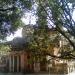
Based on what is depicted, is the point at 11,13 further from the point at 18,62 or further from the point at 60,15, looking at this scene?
the point at 18,62

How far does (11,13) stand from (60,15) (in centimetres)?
341

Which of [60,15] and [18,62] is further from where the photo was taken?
[18,62]

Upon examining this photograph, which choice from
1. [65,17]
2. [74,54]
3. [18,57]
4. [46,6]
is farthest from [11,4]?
[18,57]

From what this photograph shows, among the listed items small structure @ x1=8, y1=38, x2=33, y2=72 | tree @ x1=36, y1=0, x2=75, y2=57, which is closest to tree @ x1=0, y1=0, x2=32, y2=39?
tree @ x1=36, y1=0, x2=75, y2=57

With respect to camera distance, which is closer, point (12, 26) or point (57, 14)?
point (57, 14)

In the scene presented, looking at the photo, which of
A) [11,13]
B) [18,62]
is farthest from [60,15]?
[18,62]

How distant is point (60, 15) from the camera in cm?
1548

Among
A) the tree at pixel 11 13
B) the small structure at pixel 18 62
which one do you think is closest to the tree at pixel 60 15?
the tree at pixel 11 13

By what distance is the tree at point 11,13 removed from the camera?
1572cm

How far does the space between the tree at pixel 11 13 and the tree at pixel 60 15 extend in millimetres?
1190

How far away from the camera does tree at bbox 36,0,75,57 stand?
15312 mm

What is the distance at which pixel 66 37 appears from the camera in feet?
53.3

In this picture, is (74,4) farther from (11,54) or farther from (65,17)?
(11,54)

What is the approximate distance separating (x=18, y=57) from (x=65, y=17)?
18.7m
